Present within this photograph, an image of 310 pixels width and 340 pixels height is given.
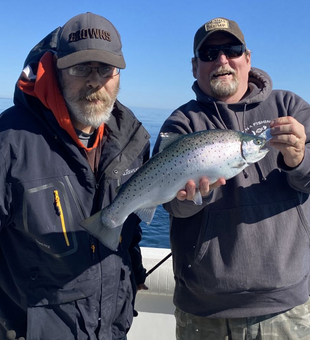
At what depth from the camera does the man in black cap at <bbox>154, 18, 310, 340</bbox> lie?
2922 mm

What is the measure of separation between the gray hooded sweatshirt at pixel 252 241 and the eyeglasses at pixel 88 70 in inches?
A: 31.4

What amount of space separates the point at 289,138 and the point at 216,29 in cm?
125

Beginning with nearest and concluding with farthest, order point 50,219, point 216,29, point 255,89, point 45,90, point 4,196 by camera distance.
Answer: point 4,196, point 50,219, point 45,90, point 216,29, point 255,89

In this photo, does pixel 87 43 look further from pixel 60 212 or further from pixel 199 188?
pixel 199 188

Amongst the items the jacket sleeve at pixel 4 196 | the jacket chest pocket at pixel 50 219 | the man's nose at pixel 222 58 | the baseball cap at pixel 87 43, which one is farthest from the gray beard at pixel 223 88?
the jacket sleeve at pixel 4 196

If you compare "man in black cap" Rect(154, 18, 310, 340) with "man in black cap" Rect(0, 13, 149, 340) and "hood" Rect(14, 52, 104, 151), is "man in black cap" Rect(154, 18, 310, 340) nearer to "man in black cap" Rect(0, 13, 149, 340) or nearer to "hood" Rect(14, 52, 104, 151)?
"man in black cap" Rect(0, 13, 149, 340)

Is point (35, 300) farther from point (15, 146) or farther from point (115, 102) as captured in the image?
point (115, 102)

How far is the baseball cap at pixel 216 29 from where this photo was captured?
3.24 m

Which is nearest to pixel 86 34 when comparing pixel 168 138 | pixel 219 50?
pixel 168 138

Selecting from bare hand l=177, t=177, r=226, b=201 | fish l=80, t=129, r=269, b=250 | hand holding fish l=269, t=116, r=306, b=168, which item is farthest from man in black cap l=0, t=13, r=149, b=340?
hand holding fish l=269, t=116, r=306, b=168

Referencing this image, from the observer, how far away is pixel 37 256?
278 centimetres

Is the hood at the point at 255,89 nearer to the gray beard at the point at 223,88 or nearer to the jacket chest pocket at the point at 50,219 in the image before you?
the gray beard at the point at 223,88

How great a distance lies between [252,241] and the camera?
116 inches

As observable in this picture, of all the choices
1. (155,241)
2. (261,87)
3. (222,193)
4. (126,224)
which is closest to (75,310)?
(126,224)
